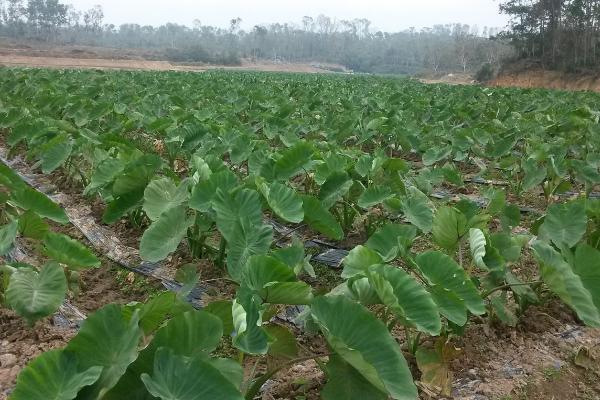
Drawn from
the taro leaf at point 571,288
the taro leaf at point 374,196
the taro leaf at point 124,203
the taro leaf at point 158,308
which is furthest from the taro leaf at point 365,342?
the taro leaf at point 124,203

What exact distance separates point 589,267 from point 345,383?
111 cm

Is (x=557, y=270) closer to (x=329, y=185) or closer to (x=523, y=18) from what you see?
(x=329, y=185)

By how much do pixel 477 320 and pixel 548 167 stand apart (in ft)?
7.29

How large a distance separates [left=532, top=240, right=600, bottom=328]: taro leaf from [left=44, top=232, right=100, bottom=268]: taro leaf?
1.54 metres

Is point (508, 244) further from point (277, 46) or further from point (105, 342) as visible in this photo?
point (277, 46)

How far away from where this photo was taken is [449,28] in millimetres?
148500

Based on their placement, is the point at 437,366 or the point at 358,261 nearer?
the point at 358,261

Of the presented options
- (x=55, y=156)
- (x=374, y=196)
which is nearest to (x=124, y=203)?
(x=374, y=196)

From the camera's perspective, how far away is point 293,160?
3.11 metres

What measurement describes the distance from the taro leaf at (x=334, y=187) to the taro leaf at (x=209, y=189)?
589mm

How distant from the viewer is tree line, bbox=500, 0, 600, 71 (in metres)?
24.6

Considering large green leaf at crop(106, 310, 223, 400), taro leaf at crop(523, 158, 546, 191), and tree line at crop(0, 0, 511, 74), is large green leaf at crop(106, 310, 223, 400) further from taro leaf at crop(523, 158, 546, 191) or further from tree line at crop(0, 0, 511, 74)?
tree line at crop(0, 0, 511, 74)

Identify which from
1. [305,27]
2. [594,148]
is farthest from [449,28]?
[594,148]

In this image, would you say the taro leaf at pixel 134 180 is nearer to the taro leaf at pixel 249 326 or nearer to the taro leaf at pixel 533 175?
the taro leaf at pixel 249 326
